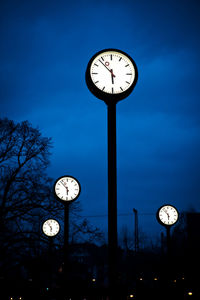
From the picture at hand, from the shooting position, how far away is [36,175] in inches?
634

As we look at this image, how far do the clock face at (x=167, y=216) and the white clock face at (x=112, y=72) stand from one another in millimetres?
6777

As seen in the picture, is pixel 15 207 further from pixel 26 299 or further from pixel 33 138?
pixel 26 299

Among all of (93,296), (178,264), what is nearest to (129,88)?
(93,296)

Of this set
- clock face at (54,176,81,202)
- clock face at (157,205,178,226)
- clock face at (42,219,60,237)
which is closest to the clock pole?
clock face at (54,176,81,202)

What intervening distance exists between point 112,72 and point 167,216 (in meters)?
7.03

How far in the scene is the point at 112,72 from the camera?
162 inches

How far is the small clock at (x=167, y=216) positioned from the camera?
9.93 m

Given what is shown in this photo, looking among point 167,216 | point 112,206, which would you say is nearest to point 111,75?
point 112,206

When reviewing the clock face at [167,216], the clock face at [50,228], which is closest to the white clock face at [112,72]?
the clock face at [167,216]

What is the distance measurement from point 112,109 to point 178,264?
14710mm

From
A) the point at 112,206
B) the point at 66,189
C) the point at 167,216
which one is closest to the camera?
the point at 112,206

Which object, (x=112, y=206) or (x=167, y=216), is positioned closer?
(x=112, y=206)

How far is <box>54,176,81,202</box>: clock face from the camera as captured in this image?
7.79 m

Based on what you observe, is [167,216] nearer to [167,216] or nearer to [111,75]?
[167,216]
